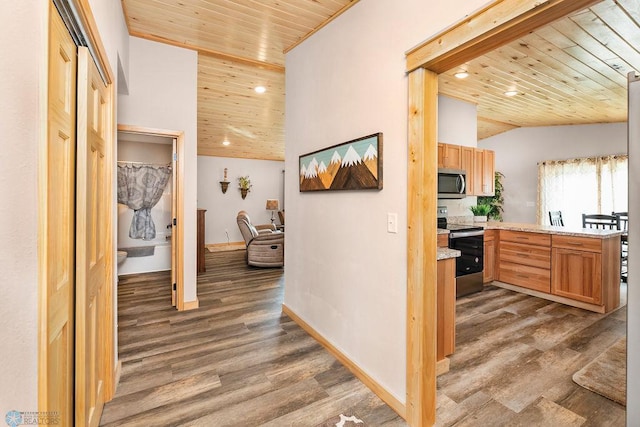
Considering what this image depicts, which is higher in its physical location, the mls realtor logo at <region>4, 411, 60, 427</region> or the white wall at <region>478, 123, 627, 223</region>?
the white wall at <region>478, 123, 627, 223</region>

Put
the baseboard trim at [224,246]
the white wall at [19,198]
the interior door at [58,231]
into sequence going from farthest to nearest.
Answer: the baseboard trim at [224,246] < the interior door at [58,231] < the white wall at [19,198]

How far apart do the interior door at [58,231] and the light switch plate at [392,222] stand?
65.6 inches

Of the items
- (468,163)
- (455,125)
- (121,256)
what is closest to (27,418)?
(121,256)

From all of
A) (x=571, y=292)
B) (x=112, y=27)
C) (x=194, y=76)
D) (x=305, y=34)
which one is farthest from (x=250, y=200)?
(x=571, y=292)

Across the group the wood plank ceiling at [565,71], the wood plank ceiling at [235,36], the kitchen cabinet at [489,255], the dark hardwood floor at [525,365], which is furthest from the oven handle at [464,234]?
Answer: the wood plank ceiling at [235,36]

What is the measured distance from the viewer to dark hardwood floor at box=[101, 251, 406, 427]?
1.87 m

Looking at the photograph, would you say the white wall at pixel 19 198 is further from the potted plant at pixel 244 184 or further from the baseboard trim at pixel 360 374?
the potted plant at pixel 244 184

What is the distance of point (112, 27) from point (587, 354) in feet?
14.7

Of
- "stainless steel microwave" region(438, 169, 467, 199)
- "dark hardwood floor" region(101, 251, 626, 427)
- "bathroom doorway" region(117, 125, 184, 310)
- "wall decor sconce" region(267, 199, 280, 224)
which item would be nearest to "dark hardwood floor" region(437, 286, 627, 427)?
"dark hardwood floor" region(101, 251, 626, 427)

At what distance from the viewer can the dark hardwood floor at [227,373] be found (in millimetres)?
1872

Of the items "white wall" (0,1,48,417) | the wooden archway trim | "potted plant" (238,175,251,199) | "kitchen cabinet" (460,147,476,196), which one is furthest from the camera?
"potted plant" (238,175,251,199)

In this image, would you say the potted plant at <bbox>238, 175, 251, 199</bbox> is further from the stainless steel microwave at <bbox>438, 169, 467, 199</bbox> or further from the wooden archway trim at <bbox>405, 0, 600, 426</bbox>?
the wooden archway trim at <bbox>405, 0, 600, 426</bbox>

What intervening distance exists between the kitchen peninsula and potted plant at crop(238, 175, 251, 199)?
602 cm

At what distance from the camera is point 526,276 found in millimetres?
4168
